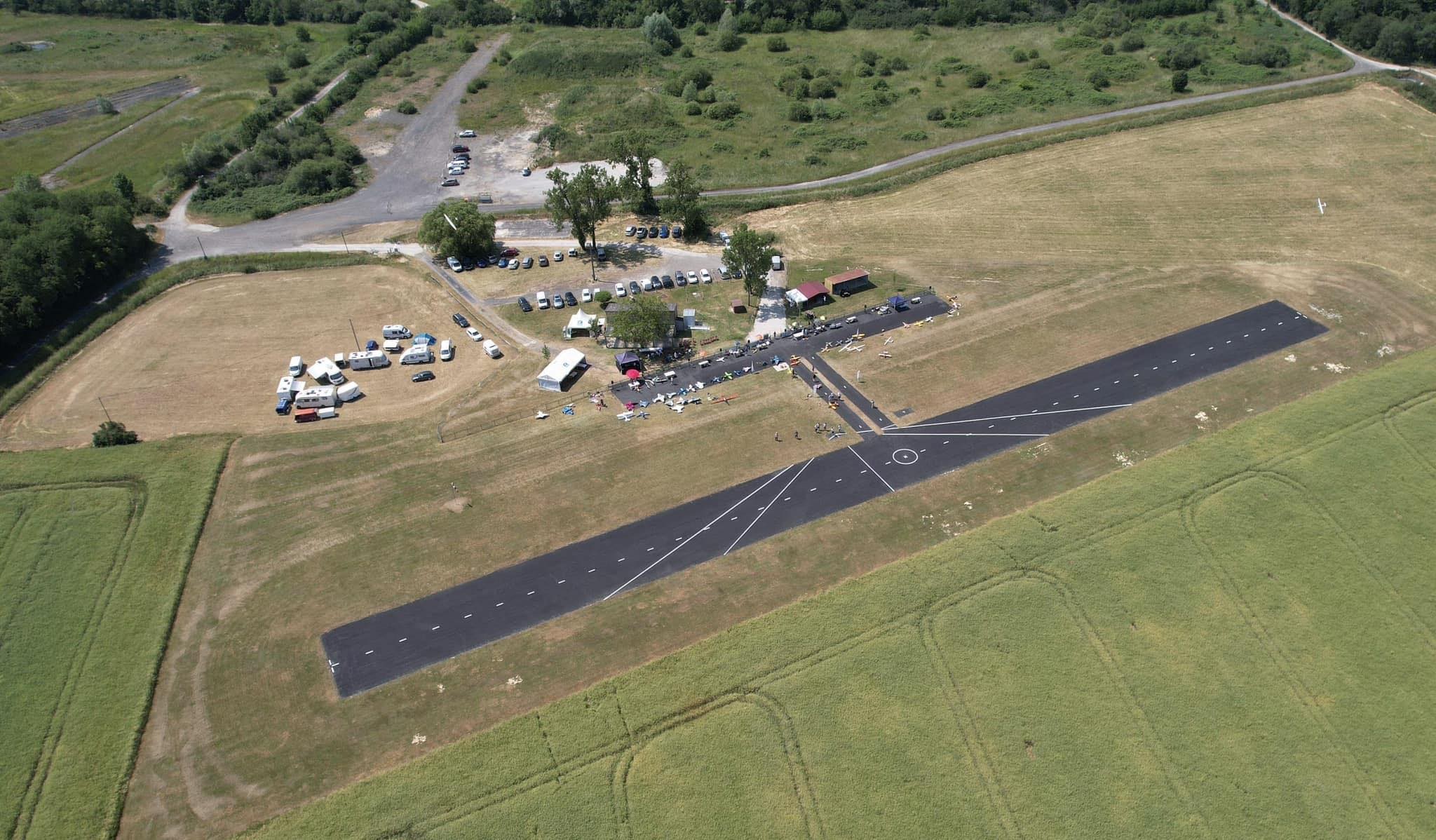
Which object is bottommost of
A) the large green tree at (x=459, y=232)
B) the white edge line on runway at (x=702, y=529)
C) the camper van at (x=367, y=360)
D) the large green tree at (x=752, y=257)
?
the white edge line on runway at (x=702, y=529)

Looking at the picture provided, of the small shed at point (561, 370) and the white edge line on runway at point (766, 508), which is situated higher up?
the small shed at point (561, 370)

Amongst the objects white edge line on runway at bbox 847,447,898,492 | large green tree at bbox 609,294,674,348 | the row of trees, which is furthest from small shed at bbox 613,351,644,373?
the row of trees

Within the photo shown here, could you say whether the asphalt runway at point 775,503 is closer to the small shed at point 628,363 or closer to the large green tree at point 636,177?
the small shed at point 628,363

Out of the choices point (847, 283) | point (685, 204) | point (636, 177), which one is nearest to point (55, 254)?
point (636, 177)

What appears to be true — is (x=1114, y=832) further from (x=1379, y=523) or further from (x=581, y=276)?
(x=581, y=276)

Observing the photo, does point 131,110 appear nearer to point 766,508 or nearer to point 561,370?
point 561,370

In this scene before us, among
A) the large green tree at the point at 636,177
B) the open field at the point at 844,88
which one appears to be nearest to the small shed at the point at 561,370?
the large green tree at the point at 636,177

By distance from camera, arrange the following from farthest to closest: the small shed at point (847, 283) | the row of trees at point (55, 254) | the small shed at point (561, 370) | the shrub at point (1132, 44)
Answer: the shrub at point (1132, 44) < the small shed at point (847, 283) < the row of trees at point (55, 254) < the small shed at point (561, 370)

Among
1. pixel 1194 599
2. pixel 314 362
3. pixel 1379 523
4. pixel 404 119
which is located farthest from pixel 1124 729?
pixel 404 119
